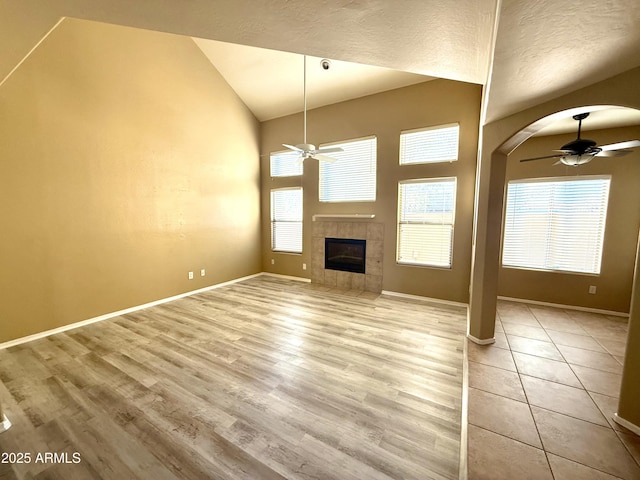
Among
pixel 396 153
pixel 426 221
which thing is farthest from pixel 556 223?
pixel 396 153

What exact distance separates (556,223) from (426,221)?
2.16 meters

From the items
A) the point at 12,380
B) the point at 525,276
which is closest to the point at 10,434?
the point at 12,380

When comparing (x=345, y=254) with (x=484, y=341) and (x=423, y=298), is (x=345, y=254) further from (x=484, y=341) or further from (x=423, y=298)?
(x=484, y=341)

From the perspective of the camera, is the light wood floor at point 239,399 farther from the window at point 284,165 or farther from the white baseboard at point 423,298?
the window at point 284,165

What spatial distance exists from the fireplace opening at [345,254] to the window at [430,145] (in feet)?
6.41

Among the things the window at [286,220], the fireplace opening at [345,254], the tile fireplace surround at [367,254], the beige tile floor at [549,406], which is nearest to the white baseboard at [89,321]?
the window at [286,220]

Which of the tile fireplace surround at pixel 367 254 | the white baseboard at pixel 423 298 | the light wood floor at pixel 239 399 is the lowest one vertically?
the light wood floor at pixel 239 399

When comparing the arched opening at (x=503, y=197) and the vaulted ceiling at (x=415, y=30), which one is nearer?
the vaulted ceiling at (x=415, y=30)

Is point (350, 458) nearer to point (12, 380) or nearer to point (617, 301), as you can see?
point (12, 380)

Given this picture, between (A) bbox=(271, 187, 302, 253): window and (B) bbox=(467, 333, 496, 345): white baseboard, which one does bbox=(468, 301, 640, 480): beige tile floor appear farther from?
(A) bbox=(271, 187, 302, 253): window

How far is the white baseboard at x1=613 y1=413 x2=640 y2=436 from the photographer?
1825 millimetres

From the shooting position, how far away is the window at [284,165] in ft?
20.2

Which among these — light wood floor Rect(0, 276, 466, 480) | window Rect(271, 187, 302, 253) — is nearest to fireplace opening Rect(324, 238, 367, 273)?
window Rect(271, 187, 302, 253)

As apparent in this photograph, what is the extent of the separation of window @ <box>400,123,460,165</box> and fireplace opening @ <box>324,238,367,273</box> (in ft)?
6.41
